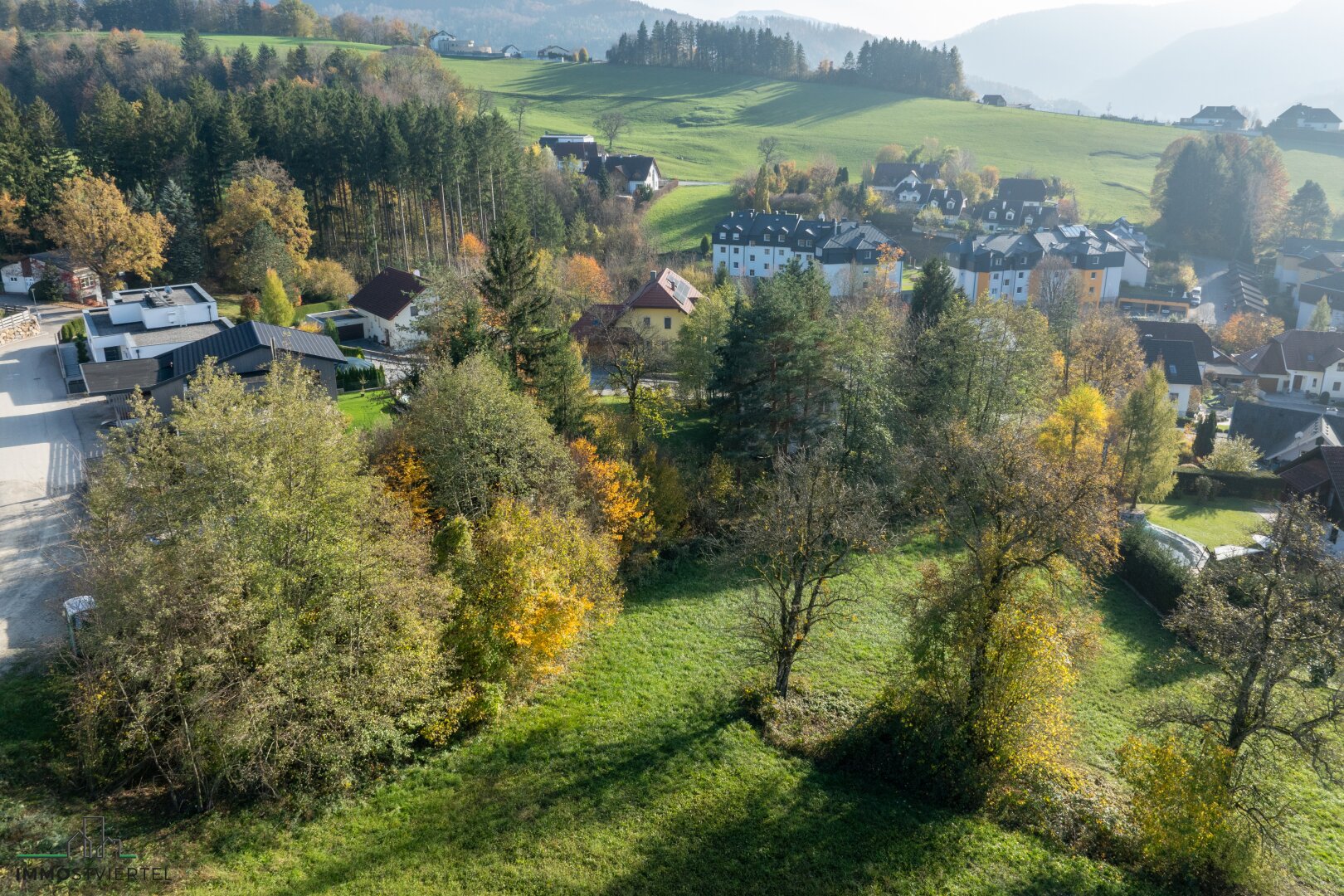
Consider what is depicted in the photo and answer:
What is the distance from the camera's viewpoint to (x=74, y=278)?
56.9 m

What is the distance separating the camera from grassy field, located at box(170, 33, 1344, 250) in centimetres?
12912

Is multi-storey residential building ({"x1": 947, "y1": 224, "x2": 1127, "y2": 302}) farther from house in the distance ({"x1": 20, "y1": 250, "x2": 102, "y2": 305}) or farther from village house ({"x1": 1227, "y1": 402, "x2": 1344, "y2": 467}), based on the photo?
house in the distance ({"x1": 20, "y1": 250, "x2": 102, "y2": 305})

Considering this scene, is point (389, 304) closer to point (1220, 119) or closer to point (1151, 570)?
point (1151, 570)

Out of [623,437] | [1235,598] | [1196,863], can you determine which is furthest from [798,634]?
[1235,598]

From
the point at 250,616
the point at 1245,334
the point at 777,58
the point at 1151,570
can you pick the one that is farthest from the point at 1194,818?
the point at 777,58

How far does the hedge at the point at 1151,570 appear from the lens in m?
34.5

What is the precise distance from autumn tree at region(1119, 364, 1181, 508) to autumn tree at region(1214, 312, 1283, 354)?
1926 inches

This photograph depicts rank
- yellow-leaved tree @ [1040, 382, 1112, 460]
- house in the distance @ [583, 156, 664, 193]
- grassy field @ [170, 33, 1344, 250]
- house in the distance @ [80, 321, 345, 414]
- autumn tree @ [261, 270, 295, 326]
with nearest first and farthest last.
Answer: house in the distance @ [80, 321, 345, 414] < yellow-leaved tree @ [1040, 382, 1112, 460] < autumn tree @ [261, 270, 295, 326] < house in the distance @ [583, 156, 664, 193] < grassy field @ [170, 33, 1344, 250]

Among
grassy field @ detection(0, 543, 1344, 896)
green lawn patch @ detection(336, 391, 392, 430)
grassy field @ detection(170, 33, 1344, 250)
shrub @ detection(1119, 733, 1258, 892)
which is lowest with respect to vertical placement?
grassy field @ detection(0, 543, 1344, 896)

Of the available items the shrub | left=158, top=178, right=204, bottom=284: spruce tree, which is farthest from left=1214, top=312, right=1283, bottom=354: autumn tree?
left=158, top=178, right=204, bottom=284: spruce tree

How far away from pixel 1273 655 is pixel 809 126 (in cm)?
14434

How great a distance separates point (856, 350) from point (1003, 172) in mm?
108471

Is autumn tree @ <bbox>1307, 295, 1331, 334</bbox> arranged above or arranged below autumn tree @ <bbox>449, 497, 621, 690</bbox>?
above

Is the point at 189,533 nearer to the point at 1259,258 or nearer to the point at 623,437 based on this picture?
the point at 623,437
